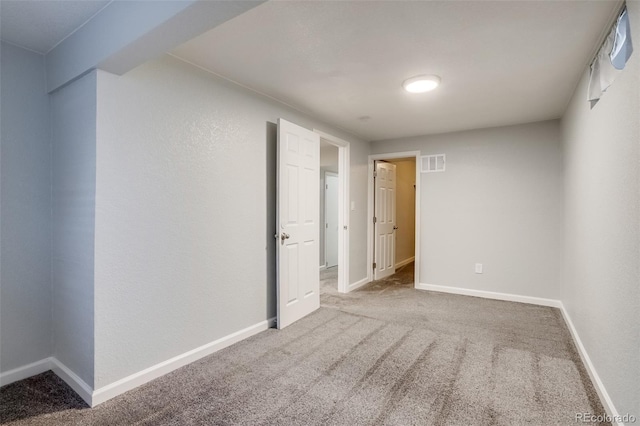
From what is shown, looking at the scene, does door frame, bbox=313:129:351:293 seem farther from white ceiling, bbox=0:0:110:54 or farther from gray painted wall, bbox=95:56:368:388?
white ceiling, bbox=0:0:110:54

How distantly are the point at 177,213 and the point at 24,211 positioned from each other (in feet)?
3.21

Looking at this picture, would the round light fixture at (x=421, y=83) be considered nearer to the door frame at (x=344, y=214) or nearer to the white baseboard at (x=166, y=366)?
the door frame at (x=344, y=214)

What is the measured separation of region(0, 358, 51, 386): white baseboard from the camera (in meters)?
2.03

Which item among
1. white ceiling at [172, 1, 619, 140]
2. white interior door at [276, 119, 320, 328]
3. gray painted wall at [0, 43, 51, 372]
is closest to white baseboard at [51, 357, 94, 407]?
gray painted wall at [0, 43, 51, 372]

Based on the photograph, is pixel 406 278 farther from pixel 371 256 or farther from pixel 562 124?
pixel 562 124

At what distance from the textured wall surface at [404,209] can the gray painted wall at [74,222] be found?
5.03 m

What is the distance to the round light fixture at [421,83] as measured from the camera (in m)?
2.52

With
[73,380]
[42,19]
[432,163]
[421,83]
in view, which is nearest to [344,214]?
[432,163]

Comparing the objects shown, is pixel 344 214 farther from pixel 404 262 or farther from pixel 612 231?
pixel 612 231

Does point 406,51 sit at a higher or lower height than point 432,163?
higher

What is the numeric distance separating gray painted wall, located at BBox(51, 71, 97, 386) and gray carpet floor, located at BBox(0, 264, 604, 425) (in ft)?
1.05

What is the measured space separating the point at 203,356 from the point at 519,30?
3183mm

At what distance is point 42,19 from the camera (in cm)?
178

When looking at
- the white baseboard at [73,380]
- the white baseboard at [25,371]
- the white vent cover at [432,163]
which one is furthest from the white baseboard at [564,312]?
the white baseboard at [25,371]
